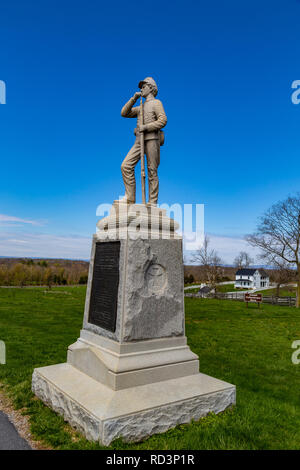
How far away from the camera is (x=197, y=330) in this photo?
466 inches

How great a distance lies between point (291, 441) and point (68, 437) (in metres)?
2.70

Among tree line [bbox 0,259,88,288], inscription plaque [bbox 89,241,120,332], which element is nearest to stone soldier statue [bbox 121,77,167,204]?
inscription plaque [bbox 89,241,120,332]

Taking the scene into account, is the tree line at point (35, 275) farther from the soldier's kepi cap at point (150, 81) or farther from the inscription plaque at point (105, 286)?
the soldier's kepi cap at point (150, 81)

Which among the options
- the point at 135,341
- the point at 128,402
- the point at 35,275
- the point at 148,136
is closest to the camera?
the point at 128,402

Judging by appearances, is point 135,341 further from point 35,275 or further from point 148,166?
point 35,275

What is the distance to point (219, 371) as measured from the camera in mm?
6777

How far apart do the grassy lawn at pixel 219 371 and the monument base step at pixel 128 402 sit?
11cm

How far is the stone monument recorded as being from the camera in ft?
12.9

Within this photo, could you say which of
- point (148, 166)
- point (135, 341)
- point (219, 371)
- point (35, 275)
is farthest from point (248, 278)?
point (135, 341)

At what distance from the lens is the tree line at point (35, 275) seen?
3136 cm

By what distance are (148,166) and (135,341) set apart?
297cm

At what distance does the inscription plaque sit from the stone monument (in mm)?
15
